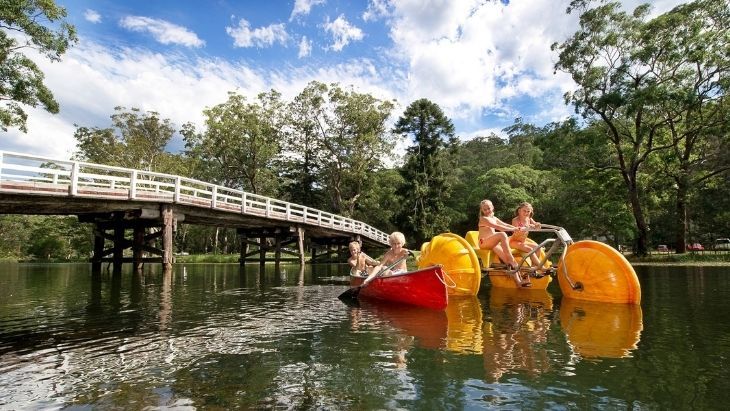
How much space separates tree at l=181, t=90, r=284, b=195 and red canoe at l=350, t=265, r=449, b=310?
38213 mm

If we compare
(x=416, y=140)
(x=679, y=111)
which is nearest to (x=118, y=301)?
(x=679, y=111)

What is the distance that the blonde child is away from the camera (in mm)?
10188

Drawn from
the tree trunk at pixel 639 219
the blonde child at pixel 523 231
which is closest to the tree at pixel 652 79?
the tree trunk at pixel 639 219

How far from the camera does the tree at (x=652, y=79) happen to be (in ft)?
81.8

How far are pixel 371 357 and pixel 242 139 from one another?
42.7m

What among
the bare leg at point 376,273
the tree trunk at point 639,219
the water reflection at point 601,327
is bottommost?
the water reflection at point 601,327

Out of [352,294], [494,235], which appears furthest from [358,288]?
[494,235]

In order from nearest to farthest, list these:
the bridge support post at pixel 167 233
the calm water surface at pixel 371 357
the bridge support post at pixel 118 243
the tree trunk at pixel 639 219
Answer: the calm water surface at pixel 371 357 < the bridge support post at pixel 167 233 < the bridge support post at pixel 118 243 < the tree trunk at pixel 639 219

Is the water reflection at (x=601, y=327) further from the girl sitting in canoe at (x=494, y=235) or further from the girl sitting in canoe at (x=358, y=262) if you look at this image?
the girl sitting in canoe at (x=358, y=262)

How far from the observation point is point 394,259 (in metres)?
9.38

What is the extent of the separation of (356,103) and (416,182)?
1050cm

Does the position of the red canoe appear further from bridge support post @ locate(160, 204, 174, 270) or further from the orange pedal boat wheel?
bridge support post @ locate(160, 204, 174, 270)

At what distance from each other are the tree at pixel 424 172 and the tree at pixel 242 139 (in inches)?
537

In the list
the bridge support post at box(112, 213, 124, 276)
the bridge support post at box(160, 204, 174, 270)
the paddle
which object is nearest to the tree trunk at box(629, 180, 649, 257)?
the paddle
